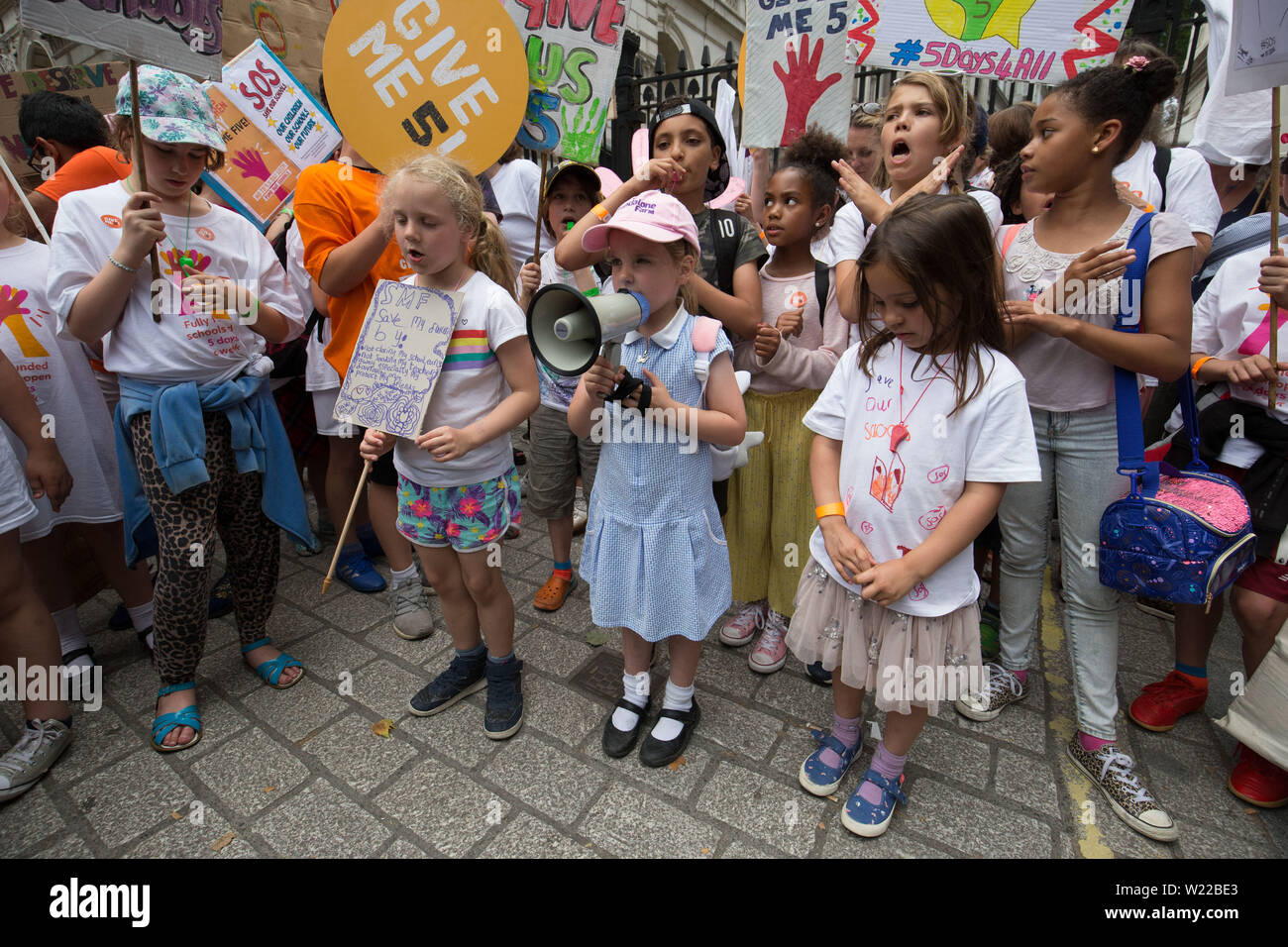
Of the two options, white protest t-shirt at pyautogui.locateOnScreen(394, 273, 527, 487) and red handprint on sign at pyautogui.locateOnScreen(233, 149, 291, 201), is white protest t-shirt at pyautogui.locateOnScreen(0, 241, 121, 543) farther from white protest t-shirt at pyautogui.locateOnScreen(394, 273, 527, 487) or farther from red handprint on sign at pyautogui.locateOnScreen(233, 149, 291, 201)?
white protest t-shirt at pyautogui.locateOnScreen(394, 273, 527, 487)

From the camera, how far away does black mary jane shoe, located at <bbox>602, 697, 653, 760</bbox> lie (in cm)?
259

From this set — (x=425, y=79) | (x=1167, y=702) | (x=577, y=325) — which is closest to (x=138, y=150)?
(x=425, y=79)

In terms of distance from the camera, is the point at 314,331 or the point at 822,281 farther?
the point at 314,331

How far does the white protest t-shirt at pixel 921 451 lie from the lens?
190 centimetres

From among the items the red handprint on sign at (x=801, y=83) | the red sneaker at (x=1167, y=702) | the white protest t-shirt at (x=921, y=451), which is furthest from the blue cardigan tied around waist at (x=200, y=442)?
the red sneaker at (x=1167, y=702)

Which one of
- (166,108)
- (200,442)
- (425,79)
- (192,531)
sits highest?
(425,79)

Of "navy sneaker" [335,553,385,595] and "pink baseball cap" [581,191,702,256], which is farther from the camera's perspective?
"navy sneaker" [335,553,385,595]

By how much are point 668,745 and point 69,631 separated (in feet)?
9.97

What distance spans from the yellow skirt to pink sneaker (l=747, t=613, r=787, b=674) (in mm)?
101

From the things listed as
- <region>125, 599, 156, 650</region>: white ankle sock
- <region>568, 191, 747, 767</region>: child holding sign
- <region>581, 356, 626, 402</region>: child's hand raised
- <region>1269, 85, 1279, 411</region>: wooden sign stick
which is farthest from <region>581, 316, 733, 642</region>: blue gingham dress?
<region>125, 599, 156, 650</region>: white ankle sock

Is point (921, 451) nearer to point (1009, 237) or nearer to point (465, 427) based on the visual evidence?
point (1009, 237)

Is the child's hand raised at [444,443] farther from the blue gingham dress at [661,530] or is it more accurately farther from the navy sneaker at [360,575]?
the navy sneaker at [360,575]

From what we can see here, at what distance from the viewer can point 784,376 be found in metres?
2.89
